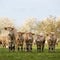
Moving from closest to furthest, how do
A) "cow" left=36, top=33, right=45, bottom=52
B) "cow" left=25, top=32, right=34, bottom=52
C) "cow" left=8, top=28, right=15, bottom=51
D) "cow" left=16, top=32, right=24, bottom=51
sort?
"cow" left=8, top=28, right=15, bottom=51, "cow" left=25, top=32, right=34, bottom=52, "cow" left=36, top=33, right=45, bottom=52, "cow" left=16, top=32, right=24, bottom=51

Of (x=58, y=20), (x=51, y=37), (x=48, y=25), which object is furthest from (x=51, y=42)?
(x=58, y=20)

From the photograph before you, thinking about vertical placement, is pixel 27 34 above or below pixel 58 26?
above

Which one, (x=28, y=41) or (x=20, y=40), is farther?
(x=20, y=40)

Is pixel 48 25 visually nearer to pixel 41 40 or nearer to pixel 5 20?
pixel 5 20

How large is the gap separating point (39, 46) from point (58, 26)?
1908 inches

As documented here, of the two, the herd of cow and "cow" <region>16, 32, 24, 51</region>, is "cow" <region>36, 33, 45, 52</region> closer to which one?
the herd of cow

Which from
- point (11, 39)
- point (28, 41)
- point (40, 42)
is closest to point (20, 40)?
point (28, 41)

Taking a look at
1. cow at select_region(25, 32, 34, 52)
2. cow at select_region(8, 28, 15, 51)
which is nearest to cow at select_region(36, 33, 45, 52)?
cow at select_region(25, 32, 34, 52)

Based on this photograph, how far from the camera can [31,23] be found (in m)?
81.7

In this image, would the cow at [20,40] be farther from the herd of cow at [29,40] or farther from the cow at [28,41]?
the cow at [28,41]

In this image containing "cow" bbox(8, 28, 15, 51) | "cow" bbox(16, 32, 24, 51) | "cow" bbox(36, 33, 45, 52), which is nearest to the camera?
"cow" bbox(8, 28, 15, 51)

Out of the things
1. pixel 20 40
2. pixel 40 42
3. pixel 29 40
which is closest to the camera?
pixel 29 40

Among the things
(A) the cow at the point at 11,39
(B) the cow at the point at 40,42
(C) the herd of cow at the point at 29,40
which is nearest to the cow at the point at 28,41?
(C) the herd of cow at the point at 29,40

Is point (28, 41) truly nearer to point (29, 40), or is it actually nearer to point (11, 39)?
point (29, 40)
